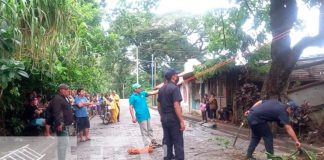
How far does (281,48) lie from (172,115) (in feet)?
19.5

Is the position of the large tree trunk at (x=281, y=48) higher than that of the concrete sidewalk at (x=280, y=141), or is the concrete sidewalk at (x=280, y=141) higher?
the large tree trunk at (x=281, y=48)

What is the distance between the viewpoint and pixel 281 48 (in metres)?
12.3

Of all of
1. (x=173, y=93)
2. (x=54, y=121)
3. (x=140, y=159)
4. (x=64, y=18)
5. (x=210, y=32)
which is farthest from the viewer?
(x=210, y=32)

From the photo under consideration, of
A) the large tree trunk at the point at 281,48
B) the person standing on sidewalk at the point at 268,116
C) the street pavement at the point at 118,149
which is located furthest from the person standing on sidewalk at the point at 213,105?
the person standing on sidewalk at the point at 268,116

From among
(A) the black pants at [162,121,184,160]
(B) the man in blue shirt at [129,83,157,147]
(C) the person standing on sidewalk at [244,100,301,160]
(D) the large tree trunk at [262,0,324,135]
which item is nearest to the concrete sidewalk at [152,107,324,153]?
(D) the large tree trunk at [262,0,324,135]

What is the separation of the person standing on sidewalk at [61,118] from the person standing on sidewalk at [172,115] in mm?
1886

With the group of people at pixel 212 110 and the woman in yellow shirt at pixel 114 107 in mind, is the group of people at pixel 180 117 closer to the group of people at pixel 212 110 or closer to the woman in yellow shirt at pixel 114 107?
the group of people at pixel 212 110

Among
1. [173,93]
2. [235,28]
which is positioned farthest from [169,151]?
[235,28]

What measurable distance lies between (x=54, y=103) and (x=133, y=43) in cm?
Result: 4838

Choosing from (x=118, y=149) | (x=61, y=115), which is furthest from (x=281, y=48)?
(x=61, y=115)

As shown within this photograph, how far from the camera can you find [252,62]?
16562 millimetres

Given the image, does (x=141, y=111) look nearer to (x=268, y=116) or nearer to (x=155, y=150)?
(x=155, y=150)

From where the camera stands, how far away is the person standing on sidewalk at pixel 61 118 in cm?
799

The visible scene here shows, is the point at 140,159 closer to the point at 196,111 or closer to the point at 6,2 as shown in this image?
the point at 6,2
